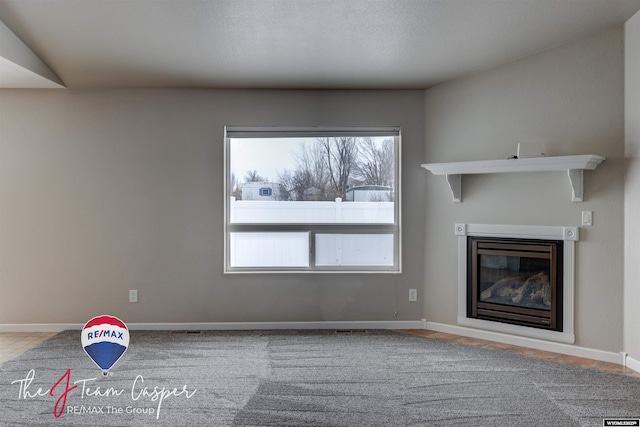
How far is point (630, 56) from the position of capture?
12.3 ft

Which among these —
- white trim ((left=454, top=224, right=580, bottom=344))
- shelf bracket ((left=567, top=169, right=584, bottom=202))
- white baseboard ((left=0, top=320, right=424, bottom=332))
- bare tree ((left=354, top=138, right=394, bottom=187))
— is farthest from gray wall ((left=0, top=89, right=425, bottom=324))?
shelf bracket ((left=567, top=169, right=584, bottom=202))

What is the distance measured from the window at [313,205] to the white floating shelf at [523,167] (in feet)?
1.89

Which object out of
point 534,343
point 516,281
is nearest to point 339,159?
point 516,281

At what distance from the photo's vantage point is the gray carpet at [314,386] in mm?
2863

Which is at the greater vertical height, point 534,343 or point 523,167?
point 523,167

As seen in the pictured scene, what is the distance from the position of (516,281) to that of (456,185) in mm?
974

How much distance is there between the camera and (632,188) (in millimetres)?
3734

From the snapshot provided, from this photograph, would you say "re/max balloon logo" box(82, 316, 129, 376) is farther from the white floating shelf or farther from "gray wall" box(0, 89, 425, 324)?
the white floating shelf

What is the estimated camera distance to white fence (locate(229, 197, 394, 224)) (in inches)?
198

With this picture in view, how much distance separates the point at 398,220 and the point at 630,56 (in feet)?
7.49

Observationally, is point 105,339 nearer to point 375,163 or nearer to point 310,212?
point 310,212

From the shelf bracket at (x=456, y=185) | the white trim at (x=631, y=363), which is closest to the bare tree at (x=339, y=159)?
the shelf bracket at (x=456, y=185)

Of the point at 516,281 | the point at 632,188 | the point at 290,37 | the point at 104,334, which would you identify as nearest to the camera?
the point at 104,334

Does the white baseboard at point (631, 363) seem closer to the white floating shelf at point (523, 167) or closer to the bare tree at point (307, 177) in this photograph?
the white floating shelf at point (523, 167)
